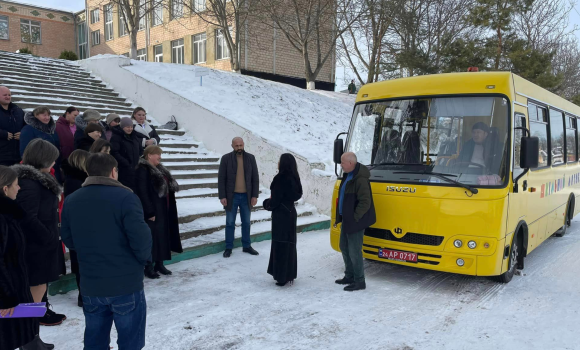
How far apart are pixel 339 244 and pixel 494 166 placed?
7.09 feet

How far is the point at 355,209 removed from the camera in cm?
537

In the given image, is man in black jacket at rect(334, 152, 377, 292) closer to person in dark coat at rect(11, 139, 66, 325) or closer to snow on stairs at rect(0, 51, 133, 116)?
person in dark coat at rect(11, 139, 66, 325)

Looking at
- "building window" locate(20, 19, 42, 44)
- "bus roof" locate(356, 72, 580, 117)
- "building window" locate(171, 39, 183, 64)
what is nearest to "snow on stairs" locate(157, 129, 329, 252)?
"bus roof" locate(356, 72, 580, 117)

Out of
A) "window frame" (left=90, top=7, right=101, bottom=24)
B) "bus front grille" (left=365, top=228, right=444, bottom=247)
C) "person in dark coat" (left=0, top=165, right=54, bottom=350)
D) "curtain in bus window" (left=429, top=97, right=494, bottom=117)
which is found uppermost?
"window frame" (left=90, top=7, right=101, bottom=24)

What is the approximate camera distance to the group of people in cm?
286

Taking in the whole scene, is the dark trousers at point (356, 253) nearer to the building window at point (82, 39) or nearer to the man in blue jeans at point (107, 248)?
the man in blue jeans at point (107, 248)

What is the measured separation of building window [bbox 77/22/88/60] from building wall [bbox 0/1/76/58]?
0.59 m

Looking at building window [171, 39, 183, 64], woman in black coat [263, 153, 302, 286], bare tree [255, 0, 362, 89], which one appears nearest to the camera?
woman in black coat [263, 153, 302, 286]

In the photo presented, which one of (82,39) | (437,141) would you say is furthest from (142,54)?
(437,141)

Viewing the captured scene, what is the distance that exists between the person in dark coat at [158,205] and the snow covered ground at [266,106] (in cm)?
480

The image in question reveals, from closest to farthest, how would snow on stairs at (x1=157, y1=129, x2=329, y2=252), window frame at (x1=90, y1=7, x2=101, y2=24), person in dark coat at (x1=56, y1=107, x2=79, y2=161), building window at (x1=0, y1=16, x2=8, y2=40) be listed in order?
person in dark coat at (x1=56, y1=107, x2=79, y2=161) < snow on stairs at (x1=157, y1=129, x2=329, y2=252) < building window at (x1=0, y1=16, x2=8, y2=40) < window frame at (x1=90, y1=7, x2=101, y2=24)

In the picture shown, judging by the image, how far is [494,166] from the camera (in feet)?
17.4

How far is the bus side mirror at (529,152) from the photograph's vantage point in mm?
5293

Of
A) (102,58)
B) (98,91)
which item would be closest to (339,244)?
(98,91)
